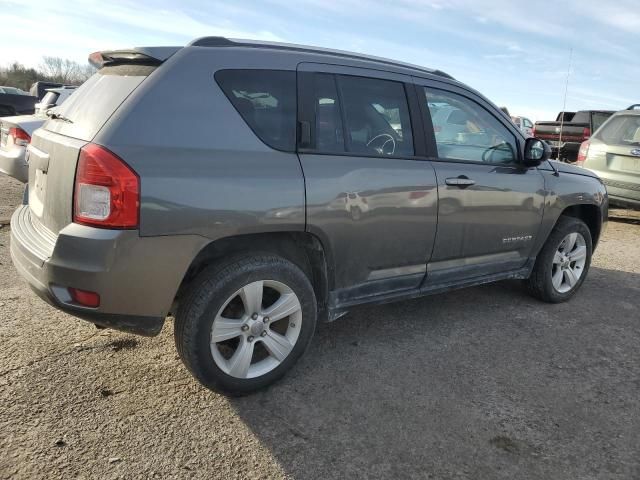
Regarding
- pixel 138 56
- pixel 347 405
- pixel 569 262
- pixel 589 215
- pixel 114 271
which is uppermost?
pixel 138 56

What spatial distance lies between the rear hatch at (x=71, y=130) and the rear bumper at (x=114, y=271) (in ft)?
0.50

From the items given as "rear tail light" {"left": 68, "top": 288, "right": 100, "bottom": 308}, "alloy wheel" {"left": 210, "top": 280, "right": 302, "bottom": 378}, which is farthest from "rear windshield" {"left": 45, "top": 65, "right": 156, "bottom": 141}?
"alloy wheel" {"left": 210, "top": 280, "right": 302, "bottom": 378}

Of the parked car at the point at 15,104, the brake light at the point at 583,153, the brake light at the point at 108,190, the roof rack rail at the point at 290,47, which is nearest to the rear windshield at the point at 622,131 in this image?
the brake light at the point at 583,153

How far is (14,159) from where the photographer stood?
6.21 metres

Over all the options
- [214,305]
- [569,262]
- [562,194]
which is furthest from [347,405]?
[569,262]

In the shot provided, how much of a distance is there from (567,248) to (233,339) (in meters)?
3.14

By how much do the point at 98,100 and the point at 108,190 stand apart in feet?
2.10

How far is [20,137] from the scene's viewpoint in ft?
20.7

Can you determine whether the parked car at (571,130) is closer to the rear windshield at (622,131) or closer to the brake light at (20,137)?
the rear windshield at (622,131)

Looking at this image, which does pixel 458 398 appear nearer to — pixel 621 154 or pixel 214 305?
pixel 214 305

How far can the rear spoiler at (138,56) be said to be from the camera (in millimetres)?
2625

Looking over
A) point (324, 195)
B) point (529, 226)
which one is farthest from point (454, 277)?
point (324, 195)

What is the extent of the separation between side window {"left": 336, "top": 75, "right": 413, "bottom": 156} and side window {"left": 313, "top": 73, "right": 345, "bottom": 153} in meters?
0.05

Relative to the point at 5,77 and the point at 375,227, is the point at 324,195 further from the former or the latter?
the point at 5,77
